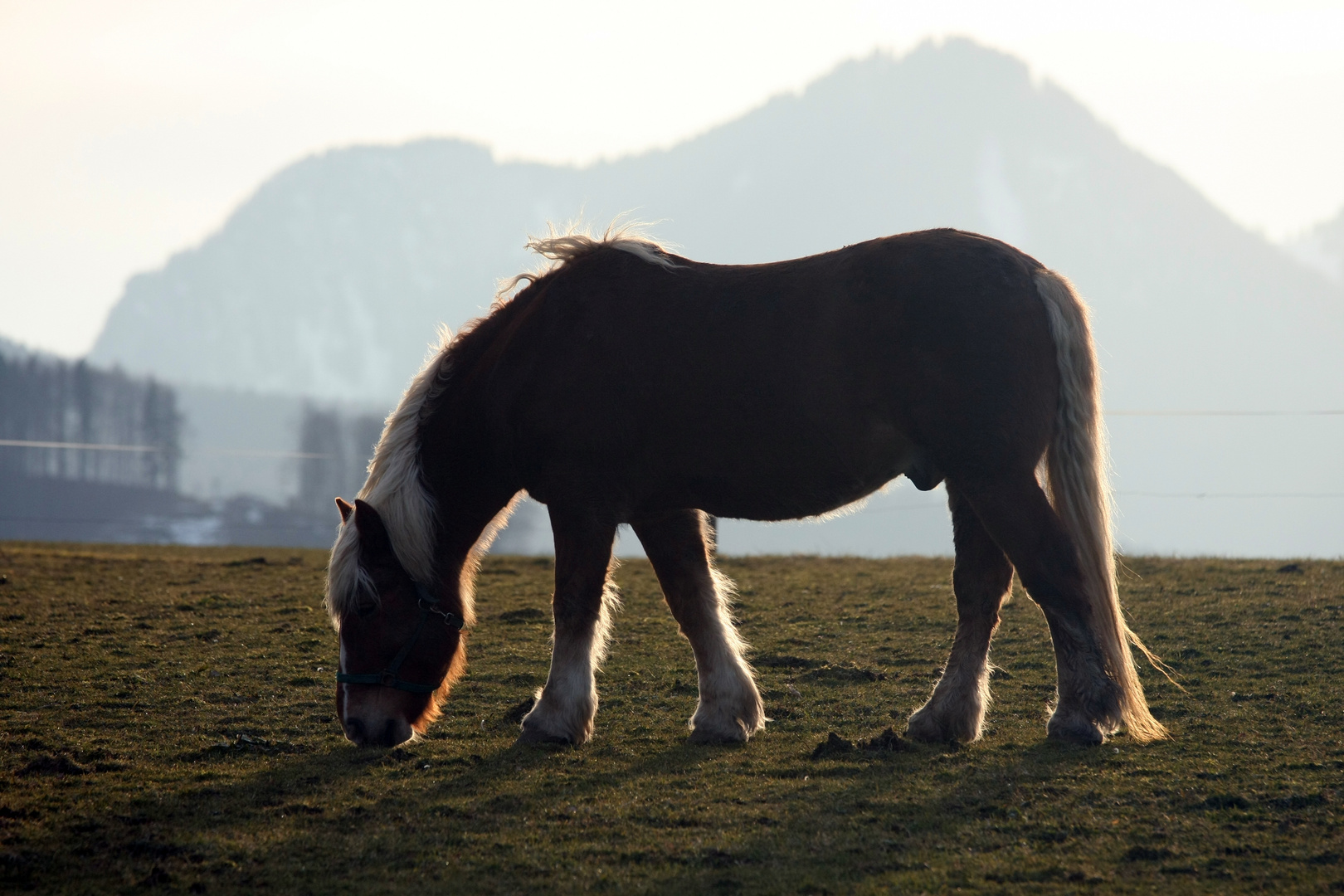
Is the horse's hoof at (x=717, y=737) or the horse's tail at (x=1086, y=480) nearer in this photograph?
the horse's tail at (x=1086, y=480)

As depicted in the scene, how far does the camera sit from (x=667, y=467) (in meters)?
5.07

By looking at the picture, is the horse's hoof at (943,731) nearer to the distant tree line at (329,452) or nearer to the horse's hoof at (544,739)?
the horse's hoof at (544,739)

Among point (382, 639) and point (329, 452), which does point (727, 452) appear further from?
point (329, 452)

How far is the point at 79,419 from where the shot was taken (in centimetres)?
7900

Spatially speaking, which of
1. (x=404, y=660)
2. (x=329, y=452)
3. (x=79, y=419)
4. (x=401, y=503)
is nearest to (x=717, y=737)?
(x=404, y=660)

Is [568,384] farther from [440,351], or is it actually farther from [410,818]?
[410,818]

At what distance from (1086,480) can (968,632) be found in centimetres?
88

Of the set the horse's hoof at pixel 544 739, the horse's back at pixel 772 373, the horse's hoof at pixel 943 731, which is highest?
the horse's back at pixel 772 373

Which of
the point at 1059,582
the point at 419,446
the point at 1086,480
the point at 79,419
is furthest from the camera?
the point at 79,419

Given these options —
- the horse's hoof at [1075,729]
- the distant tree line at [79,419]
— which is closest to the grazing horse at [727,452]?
the horse's hoof at [1075,729]

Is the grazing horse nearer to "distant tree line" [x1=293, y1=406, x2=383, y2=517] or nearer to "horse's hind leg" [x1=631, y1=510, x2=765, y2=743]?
"horse's hind leg" [x1=631, y1=510, x2=765, y2=743]

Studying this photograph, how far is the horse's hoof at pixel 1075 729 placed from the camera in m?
4.50

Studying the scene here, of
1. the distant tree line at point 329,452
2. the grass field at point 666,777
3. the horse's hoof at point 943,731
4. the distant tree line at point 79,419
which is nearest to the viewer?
the grass field at point 666,777

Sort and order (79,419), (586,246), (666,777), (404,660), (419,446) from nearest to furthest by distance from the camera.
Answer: (666,777)
(404,660)
(419,446)
(586,246)
(79,419)
